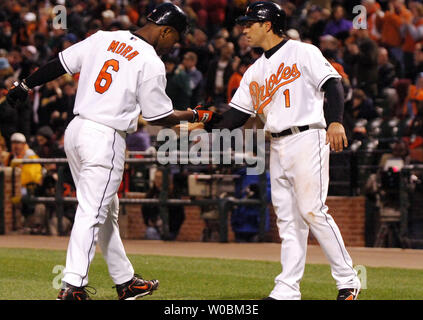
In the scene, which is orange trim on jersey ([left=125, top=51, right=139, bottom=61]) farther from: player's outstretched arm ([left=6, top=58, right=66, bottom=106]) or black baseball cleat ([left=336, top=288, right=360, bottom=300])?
black baseball cleat ([left=336, top=288, right=360, bottom=300])

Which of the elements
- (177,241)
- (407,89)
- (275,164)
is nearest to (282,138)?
(275,164)

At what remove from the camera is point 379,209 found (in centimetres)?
Result: 1320

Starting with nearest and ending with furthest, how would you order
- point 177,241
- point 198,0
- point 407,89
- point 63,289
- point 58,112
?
point 63,289
point 177,241
point 407,89
point 58,112
point 198,0

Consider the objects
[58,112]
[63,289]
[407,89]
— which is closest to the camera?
[63,289]

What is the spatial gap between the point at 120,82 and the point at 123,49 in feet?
0.88

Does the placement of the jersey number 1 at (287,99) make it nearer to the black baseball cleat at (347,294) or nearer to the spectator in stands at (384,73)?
the black baseball cleat at (347,294)

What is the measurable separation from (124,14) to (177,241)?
8.33 metres

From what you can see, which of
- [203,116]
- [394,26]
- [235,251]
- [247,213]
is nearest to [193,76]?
[394,26]

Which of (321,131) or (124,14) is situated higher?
(124,14)

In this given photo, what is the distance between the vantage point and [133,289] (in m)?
7.23

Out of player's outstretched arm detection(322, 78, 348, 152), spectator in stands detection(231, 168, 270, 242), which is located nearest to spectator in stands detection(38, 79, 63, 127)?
spectator in stands detection(231, 168, 270, 242)

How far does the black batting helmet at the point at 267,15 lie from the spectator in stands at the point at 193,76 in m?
9.56
